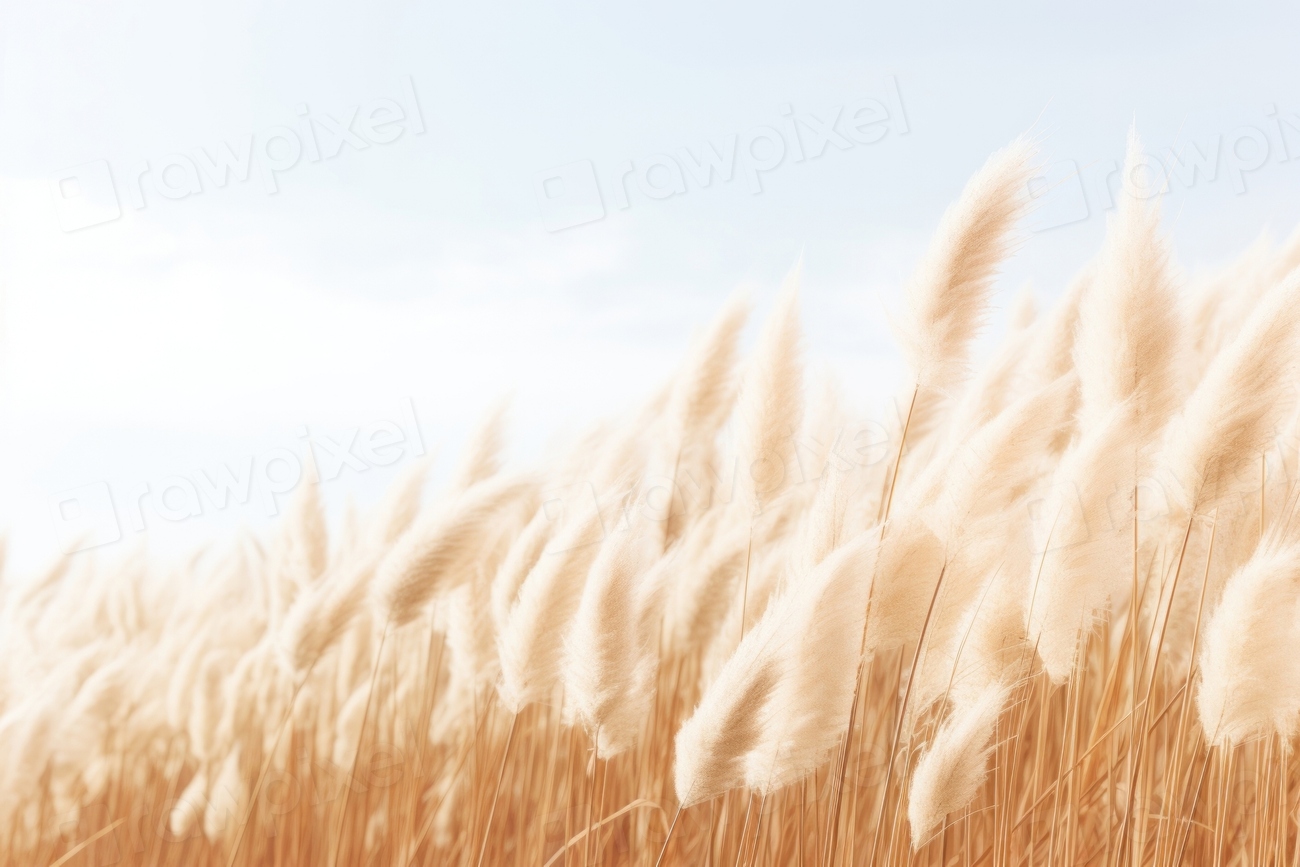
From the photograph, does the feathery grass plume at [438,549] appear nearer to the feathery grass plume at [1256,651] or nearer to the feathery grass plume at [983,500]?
the feathery grass plume at [983,500]

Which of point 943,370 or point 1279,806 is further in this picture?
point 943,370

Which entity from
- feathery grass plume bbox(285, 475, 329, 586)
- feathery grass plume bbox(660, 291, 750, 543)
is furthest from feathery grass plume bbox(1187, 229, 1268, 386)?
feathery grass plume bbox(285, 475, 329, 586)

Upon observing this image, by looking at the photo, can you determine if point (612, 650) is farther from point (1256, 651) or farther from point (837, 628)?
point (1256, 651)

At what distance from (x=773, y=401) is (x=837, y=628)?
0.66 metres

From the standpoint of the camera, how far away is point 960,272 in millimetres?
1084

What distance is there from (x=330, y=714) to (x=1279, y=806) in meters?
2.07

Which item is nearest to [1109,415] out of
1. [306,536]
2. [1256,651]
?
[1256,651]

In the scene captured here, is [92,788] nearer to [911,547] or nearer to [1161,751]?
[911,547]

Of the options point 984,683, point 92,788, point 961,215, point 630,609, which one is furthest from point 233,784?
point 961,215

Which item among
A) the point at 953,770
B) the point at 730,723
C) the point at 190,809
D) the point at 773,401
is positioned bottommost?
the point at 190,809

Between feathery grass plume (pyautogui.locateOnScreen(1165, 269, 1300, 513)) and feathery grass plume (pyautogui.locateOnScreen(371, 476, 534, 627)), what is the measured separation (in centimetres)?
84

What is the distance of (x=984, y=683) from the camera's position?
41.0 inches

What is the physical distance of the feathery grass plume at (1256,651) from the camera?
90 cm

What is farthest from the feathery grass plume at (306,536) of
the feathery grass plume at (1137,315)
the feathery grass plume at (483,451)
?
the feathery grass plume at (1137,315)
